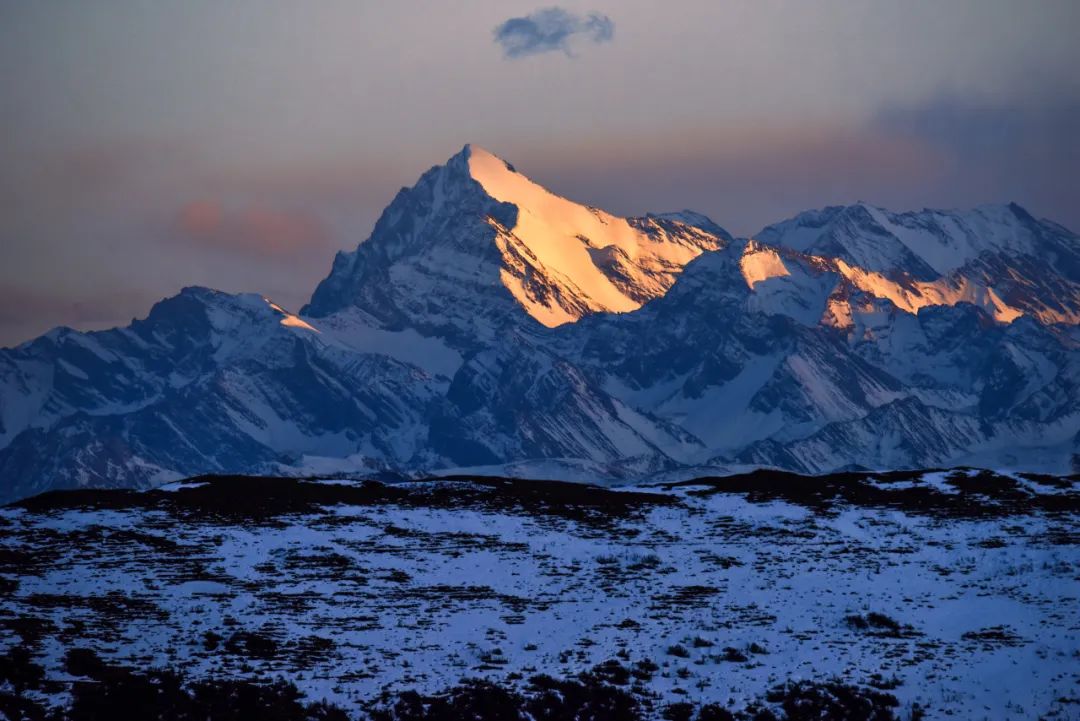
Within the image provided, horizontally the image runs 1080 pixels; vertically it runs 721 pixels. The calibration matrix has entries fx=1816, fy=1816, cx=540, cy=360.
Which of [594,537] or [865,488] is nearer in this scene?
[594,537]

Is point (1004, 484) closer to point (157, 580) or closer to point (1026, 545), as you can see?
point (1026, 545)

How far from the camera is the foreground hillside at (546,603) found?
179 ft

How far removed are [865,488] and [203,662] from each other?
55433mm

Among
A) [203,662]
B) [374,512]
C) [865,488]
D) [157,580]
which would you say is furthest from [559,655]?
[865,488]

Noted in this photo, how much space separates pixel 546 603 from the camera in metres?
70.5

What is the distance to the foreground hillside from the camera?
54.4 m

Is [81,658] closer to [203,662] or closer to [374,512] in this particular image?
[203,662]

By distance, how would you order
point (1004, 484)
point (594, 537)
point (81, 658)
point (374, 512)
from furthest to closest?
1. point (1004, 484)
2. point (374, 512)
3. point (594, 537)
4. point (81, 658)

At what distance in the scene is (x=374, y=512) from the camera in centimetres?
9550

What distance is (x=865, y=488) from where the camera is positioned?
10512 centimetres

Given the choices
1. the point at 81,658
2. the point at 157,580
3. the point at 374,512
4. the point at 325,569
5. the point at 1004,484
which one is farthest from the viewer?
the point at 1004,484

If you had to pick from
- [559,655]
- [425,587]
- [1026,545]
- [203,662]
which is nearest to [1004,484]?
[1026,545]

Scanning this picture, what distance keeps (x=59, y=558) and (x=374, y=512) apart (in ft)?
71.5

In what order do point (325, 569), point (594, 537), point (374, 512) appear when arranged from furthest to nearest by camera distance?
point (374, 512) → point (594, 537) → point (325, 569)
